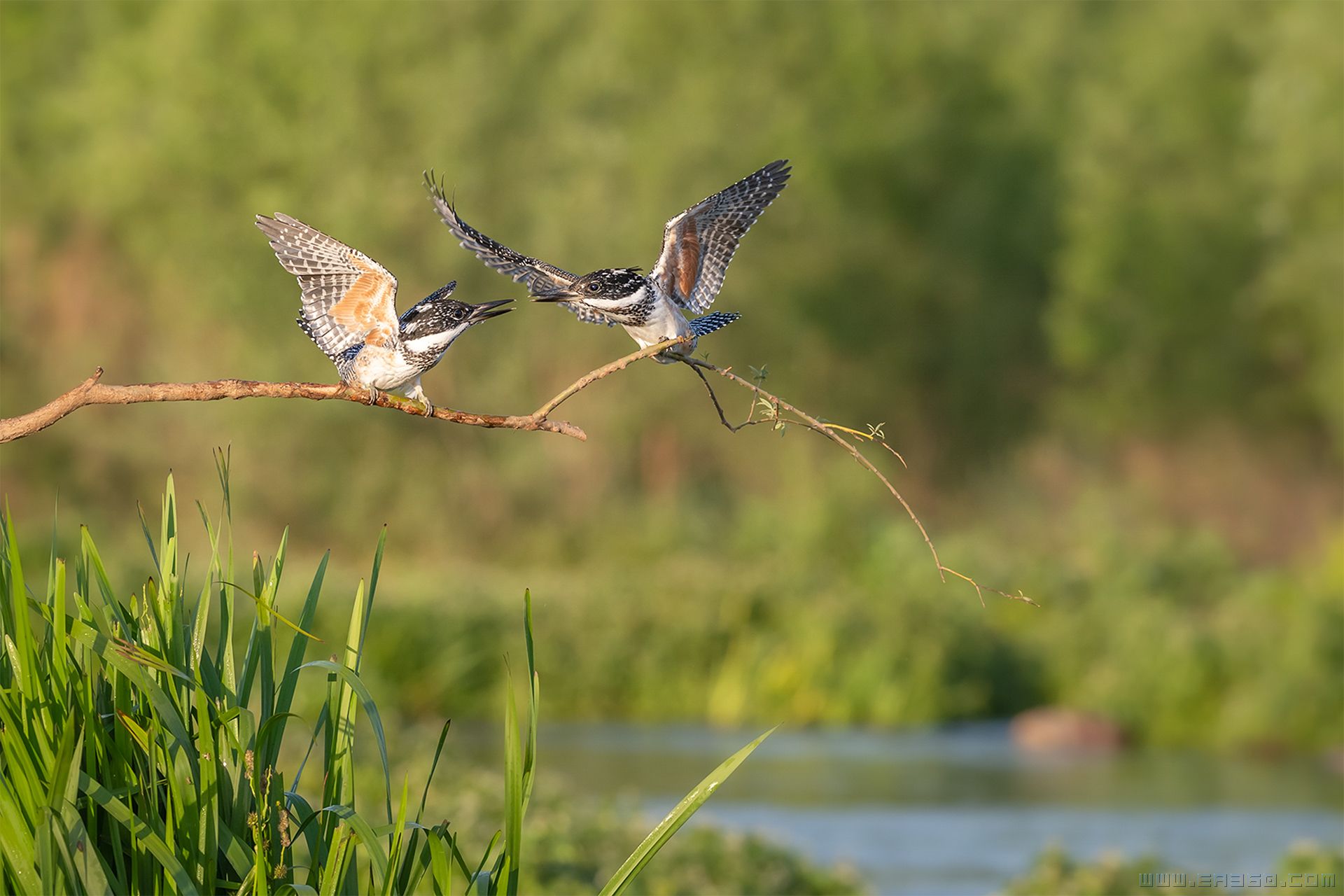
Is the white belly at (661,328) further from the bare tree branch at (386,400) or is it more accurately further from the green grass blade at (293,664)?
the green grass blade at (293,664)

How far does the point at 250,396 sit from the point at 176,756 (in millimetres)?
638

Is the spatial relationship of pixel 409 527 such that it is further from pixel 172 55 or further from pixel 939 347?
pixel 939 347

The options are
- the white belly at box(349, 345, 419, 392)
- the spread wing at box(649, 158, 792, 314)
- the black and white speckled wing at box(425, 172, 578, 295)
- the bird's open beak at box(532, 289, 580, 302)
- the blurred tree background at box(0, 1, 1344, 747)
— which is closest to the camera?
the bird's open beak at box(532, 289, 580, 302)

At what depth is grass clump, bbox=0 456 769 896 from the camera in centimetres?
260

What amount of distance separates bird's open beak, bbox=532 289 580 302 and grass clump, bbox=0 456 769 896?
1.67ft

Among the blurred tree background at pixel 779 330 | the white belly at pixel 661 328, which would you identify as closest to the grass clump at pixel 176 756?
the white belly at pixel 661 328

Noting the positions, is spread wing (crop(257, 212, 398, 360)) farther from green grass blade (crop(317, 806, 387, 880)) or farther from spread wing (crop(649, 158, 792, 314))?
green grass blade (crop(317, 806, 387, 880))

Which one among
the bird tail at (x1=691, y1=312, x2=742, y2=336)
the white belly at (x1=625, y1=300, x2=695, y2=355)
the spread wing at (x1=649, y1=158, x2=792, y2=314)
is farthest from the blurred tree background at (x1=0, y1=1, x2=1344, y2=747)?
the white belly at (x1=625, y1=300, x2=695, y2=355)

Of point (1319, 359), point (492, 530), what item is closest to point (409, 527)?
point (492, 530)

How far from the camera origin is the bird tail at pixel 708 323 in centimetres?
314

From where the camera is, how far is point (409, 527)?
73.6 ft

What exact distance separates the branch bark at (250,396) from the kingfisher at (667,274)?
0.55 feet

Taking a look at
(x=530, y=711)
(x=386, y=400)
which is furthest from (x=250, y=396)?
(x=530, y=711)

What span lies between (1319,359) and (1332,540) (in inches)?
275
